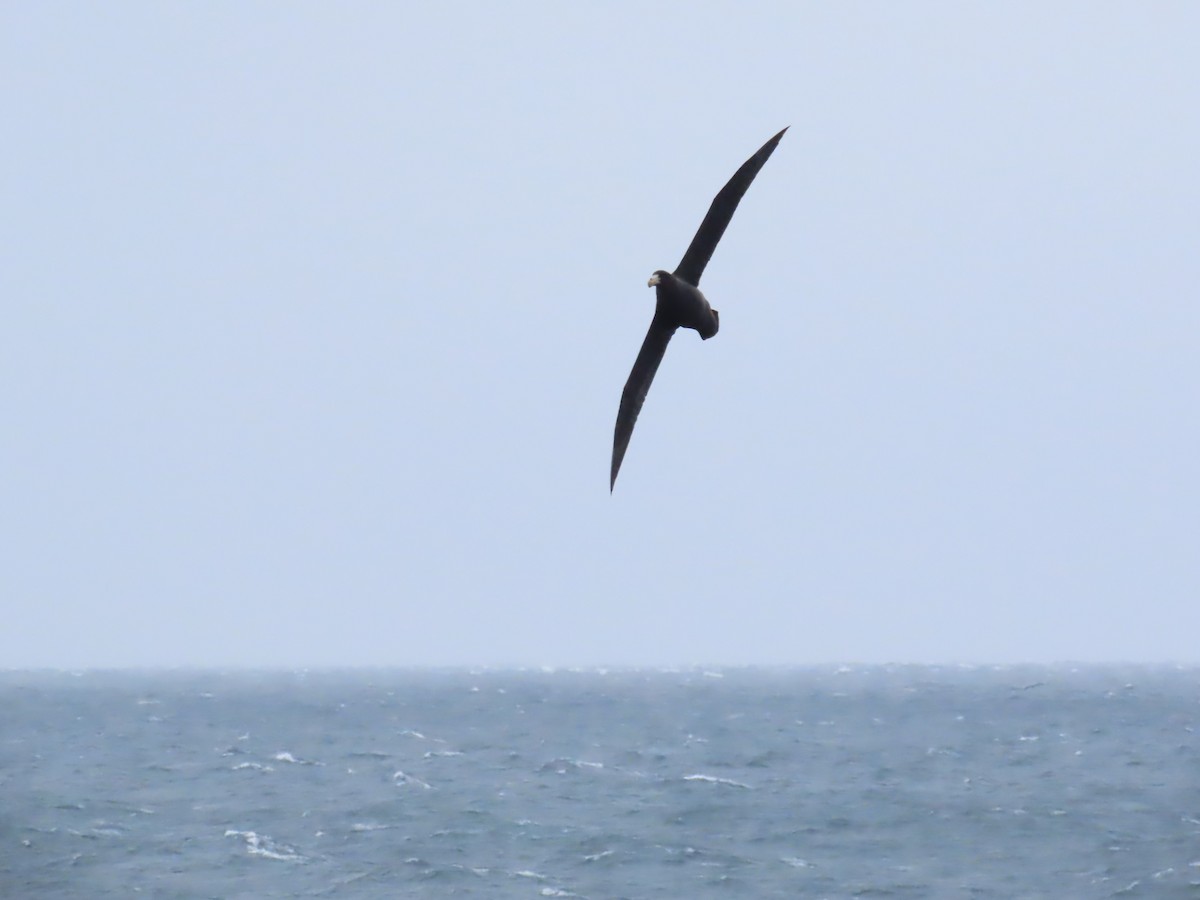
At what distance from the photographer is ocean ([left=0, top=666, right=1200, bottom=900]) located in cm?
3772

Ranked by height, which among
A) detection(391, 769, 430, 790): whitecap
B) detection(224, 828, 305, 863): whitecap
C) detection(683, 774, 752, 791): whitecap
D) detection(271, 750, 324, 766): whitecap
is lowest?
detection(224, 828, 305, 863): whitecap

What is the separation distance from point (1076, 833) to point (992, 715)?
1753 inches

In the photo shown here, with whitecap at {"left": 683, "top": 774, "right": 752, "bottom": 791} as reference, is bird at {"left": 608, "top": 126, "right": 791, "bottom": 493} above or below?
above

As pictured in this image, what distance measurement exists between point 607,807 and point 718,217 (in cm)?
4091

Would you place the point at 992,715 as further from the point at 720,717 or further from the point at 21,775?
the point at 21,775

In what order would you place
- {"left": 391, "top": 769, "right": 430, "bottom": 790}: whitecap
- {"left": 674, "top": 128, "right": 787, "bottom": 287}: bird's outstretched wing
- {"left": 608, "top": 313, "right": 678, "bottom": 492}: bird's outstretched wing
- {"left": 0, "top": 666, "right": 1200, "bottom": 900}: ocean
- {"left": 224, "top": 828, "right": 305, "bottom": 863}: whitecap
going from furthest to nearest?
{"left": 391, "top": 769, "right": 430, "bottom": 790}: whitecap, {"left": 224, "top": 828, "right": 305, "bottom": 863}: whitecap, {"left": 0, "top": 666, "right": 1200, "bottom": 900}: ocean, {"left": 608, "top": 313, "right": 678, "bottom": 492}: bird's outstretched wing, {"left": 674, "top": 128, "right": 787, "bottom": 287}: bird's outstretched wing

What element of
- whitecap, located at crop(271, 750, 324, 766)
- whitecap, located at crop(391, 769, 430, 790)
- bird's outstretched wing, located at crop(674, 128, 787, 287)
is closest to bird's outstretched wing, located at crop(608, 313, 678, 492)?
bird's outstretched wing, located at crop(674, 128, 787, 287)

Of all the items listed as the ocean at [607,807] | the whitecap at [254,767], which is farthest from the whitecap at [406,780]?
the whitecap at [254,767]

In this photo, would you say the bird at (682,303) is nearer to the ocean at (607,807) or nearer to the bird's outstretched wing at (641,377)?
the bird's outstretched wing at (641,377)

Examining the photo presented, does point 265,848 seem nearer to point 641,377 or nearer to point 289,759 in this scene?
point 289,759

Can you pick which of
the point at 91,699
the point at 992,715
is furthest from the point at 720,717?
the point at 91,699

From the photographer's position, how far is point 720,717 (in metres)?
88.2

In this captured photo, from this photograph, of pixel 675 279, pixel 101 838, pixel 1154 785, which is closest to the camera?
pixel 675 279

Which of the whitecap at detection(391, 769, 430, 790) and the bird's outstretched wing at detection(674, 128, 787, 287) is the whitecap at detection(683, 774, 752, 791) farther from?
the bird's outstretched wing at detection(674, 128, 787, 287)
